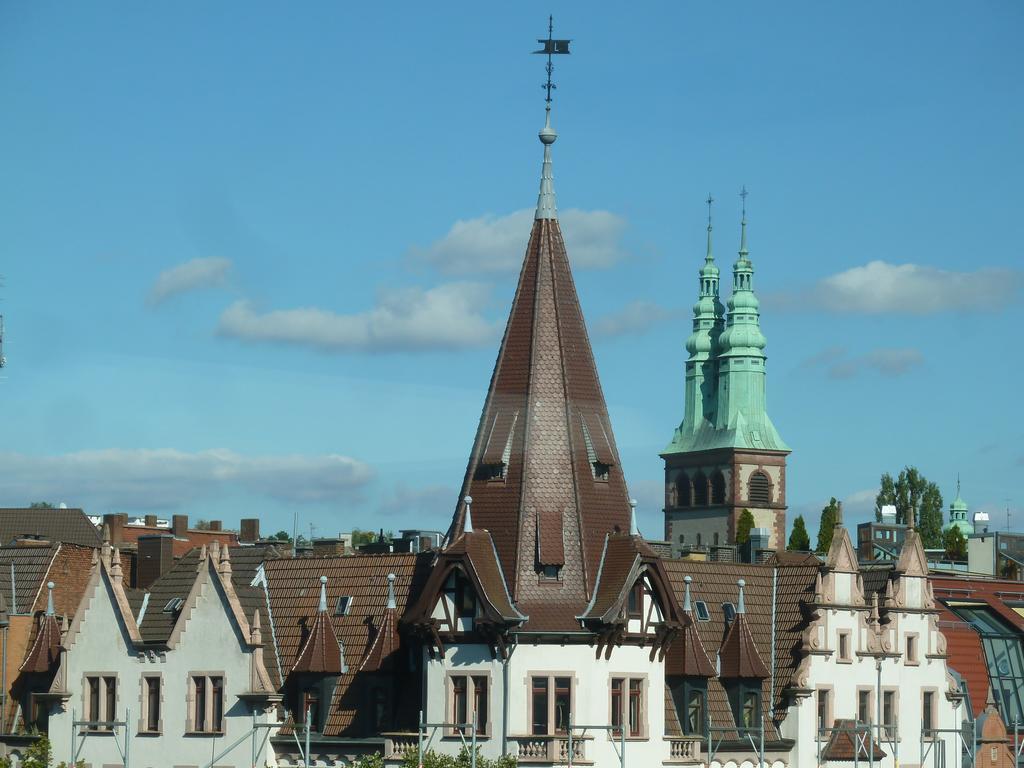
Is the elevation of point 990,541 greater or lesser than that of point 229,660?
greater

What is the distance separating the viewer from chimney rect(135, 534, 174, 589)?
8888 centimetres

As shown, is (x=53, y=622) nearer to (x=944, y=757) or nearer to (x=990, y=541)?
(x=944, y=757)

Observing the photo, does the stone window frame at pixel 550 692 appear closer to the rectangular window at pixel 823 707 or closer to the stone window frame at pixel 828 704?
the stone window frame at pixel 828 704

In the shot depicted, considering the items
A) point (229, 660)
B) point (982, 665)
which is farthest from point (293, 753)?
point (982, 665)

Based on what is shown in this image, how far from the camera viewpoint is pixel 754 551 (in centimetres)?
9281

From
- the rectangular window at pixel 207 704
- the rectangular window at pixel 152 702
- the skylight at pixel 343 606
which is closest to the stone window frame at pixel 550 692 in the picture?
the skylight at pixel 343 606

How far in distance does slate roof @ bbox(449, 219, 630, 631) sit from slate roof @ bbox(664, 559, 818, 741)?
7.41 m

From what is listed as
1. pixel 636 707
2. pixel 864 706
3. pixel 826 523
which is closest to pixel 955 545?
pixel 826 523

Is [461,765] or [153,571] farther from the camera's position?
[153,571]

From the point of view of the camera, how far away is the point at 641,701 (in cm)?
7575

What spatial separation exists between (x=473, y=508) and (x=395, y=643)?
205 inches

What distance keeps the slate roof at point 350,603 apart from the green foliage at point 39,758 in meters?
8.35

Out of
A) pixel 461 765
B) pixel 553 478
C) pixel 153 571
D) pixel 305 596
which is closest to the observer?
pixel 461 765

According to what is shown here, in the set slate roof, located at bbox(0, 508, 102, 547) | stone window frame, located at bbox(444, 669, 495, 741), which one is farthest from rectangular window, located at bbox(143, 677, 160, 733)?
slate roof, located at bbox(0, 508, 102, 547)
